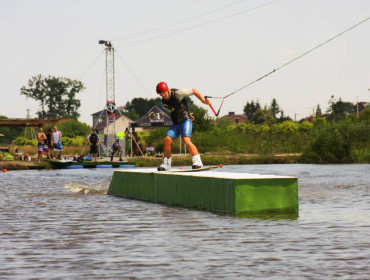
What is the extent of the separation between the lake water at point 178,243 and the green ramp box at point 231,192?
0.35 meters

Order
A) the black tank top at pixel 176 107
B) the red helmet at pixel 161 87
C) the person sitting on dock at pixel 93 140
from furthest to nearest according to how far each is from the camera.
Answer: the person sitting on dock at pixel 93 140, the black tank top at pixel 176 107, the red helmet at pixel 161 87

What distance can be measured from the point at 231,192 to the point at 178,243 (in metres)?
3.46

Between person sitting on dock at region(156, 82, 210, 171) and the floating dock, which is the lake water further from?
the floating dock

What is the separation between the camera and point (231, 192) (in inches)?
480

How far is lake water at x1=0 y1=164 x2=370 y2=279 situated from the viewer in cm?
699

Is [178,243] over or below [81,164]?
below

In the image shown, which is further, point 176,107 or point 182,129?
point 182,129

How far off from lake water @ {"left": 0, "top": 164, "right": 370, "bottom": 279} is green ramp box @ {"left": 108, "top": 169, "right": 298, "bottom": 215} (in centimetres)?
35

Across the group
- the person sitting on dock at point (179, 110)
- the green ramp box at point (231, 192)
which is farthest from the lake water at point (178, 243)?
the person sitting on dock at point (179, 110)

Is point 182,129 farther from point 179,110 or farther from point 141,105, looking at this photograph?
point 141,105

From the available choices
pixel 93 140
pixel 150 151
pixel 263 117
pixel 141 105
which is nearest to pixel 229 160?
pixel 150 151

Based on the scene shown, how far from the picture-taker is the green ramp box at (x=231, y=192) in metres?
12.1

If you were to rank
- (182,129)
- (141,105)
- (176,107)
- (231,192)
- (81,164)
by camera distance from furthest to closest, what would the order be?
(141,105) → (81,164) → (182,129) → (176,107) → (231,192)

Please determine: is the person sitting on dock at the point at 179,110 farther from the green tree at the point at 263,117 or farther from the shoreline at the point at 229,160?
the green tree at the point at 263,117
